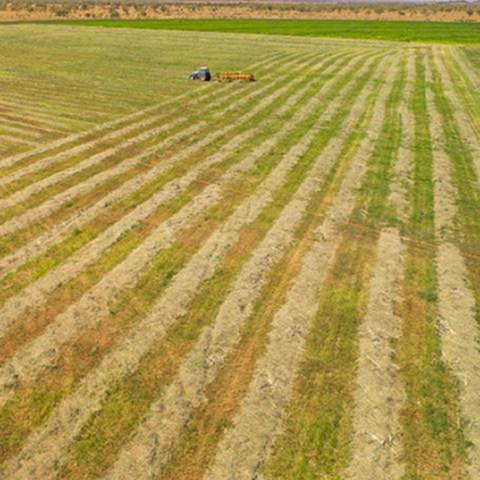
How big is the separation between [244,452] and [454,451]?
15.1ft

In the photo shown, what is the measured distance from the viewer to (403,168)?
24.7 metres

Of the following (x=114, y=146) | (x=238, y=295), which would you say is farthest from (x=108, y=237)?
(x=114, y=146)

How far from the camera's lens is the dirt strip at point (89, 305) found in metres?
11.8

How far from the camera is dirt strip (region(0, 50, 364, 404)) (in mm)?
11828

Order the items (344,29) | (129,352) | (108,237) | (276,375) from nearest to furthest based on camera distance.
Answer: (276,375), (129,352), (108,237), (344,29)

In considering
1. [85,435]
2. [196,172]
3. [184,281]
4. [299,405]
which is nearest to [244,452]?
[299,405]

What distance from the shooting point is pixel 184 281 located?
1531 cm

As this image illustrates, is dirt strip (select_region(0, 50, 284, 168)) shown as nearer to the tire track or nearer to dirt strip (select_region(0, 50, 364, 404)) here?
the tire track

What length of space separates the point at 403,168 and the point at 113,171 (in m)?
15.3

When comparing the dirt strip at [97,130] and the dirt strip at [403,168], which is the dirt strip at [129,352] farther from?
the dirt strip at [97,130]

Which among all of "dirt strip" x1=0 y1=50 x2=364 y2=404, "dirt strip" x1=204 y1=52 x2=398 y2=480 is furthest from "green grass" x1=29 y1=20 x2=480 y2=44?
"dirt strip" x1=204 y1=52 x2=398 y2=480

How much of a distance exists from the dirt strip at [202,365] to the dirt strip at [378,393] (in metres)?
3.54

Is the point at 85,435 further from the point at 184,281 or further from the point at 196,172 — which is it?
the point at 196,172

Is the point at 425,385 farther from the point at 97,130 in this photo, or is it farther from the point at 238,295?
the point at 97,130
